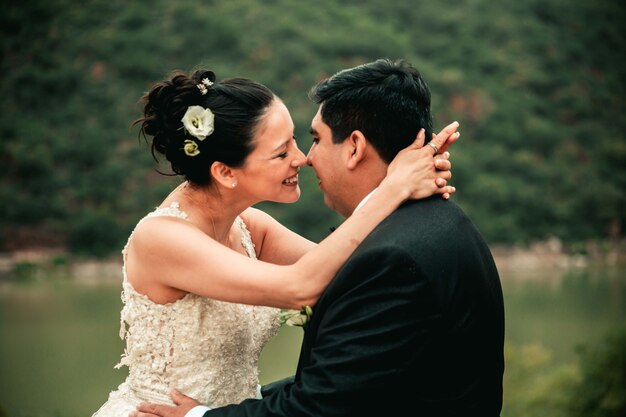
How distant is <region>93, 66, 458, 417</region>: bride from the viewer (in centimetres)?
282

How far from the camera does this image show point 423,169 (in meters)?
2.59

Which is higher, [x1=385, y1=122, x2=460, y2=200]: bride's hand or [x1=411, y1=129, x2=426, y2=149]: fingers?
[x1=411, y1=129, x2=426, y2=149]: fingers

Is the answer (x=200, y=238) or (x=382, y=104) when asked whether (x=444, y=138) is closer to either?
(x=382, y=104)

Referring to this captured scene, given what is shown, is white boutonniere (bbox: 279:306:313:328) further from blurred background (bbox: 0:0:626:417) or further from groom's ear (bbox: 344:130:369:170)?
blurred background (bbox: 0:0:626:417)

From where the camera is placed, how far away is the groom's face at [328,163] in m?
2.81

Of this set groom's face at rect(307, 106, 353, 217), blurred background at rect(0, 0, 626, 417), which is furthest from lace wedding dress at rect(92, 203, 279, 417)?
blurred background at rect(0, 0, 626, 417)

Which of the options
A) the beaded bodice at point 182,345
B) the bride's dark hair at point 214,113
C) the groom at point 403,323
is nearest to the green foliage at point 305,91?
the beaded bodice at point 182,345

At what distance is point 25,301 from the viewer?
105 ft

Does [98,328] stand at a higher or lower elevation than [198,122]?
higher

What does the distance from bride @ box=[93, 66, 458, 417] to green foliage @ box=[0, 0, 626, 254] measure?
27.5m

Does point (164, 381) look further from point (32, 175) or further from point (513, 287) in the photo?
point (32, 175)

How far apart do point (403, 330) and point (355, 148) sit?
2.26ft

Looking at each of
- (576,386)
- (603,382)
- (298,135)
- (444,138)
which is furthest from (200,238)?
(298,135)

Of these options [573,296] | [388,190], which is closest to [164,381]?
[388,190]
